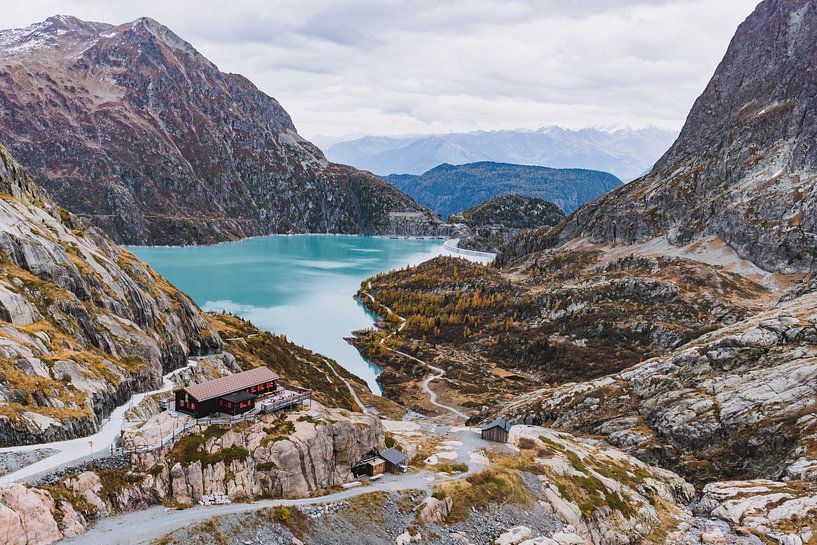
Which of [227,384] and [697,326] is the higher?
[227,384]

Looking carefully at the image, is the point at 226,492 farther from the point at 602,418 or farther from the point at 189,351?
the point at 602,418

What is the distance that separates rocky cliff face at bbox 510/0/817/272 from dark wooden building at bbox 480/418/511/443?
117 meters

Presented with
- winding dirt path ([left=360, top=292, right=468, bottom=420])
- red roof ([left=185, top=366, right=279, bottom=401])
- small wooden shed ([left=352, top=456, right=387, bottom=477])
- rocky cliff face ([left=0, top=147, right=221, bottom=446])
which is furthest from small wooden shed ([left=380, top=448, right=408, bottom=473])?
winding dirt path ([left=360, top=292, right=468, bottom=420])

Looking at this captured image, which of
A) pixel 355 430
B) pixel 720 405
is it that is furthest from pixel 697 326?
pixel 355 430

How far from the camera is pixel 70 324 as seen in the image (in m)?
52.6

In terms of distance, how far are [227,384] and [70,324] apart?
65.6 ft

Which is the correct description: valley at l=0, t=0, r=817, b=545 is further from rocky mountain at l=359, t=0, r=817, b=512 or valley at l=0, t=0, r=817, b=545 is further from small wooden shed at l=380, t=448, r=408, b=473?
rocky mountain at l=359, t=0, r=817, b=512

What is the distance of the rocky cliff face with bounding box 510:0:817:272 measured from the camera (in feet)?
476

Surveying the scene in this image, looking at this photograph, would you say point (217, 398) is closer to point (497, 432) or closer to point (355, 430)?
point (355, 430)

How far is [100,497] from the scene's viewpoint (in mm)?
32812

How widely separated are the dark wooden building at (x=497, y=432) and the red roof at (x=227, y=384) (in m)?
24.8

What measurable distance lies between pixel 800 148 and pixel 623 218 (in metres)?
56.8

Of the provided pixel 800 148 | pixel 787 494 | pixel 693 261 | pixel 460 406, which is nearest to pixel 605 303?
pixel 693 261

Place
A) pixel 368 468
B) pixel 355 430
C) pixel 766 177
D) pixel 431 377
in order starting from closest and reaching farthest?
1. pixel 368 468
2. pixel 355 430
3. pixel 431 377
4. pixel 766 177
